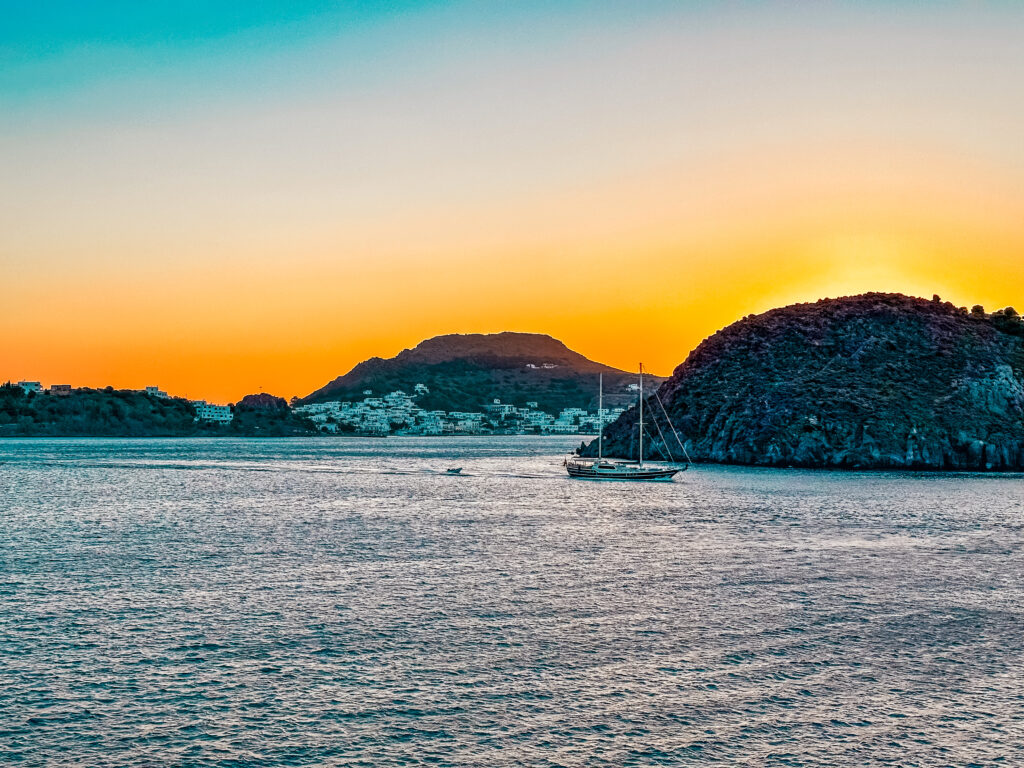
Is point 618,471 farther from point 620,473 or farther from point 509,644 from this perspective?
point 509,644

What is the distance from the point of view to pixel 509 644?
21.9 m

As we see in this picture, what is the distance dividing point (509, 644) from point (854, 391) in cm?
10790

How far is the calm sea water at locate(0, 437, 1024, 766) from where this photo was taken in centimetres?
1558

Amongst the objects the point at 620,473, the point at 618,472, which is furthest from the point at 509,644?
the point at 618,472

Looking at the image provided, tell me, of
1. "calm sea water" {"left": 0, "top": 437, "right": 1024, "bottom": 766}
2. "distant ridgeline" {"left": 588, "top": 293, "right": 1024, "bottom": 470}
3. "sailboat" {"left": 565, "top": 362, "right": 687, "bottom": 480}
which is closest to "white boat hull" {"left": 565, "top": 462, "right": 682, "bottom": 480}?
"sailboat" {"left": 565, "top": 362, "right": 687, "bottom": 480}

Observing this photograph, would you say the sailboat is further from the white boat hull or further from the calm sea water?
the calm sea water

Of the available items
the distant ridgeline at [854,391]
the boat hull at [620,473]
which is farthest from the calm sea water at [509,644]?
the distant ridgeline at [854,391]

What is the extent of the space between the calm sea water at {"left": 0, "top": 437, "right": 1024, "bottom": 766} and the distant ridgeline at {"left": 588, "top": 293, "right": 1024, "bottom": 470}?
2569 inches

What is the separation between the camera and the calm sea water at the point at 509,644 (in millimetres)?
15578

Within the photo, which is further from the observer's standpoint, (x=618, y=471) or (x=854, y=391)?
(x=854, y=391)

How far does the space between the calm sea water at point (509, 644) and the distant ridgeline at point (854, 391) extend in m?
65.3

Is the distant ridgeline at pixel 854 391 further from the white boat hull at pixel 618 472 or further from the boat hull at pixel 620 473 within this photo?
Result: the boat hull at pixel 620 473

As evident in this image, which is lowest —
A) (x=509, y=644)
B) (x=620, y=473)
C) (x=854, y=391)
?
(x=509, y=644)

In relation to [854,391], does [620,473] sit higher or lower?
lower
